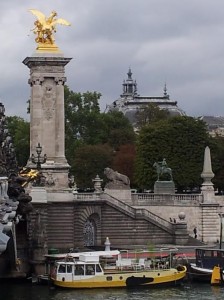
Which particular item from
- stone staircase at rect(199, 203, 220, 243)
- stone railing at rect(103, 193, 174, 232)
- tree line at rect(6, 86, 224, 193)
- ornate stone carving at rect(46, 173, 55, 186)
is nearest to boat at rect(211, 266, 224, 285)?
stone railing at rect(103, 193, 174, 232)

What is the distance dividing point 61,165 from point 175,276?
13996mm

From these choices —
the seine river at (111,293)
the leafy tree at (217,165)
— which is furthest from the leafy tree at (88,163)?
the seine river at (111,293)

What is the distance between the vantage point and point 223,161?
80.6 m

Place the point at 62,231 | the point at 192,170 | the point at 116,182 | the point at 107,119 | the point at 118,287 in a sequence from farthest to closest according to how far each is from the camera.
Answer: the point at 107,119
the point at 192,170
the point at 116,182
the point at 62,231
the point at 118,287

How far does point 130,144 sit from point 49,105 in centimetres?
2990

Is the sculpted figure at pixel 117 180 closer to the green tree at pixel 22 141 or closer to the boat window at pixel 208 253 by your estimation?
the boat window at pixel 208 253

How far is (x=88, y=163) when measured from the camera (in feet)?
288

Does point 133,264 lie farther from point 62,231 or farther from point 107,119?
point 107,119

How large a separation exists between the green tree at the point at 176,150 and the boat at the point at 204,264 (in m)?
23.1

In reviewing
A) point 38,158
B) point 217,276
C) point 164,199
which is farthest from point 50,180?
point 217,276

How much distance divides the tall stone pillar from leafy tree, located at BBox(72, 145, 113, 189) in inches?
882

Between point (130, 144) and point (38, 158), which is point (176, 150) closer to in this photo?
point (130, 144)

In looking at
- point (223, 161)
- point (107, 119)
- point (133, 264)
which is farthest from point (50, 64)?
point (107, 119)

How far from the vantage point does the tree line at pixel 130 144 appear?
7919cm
